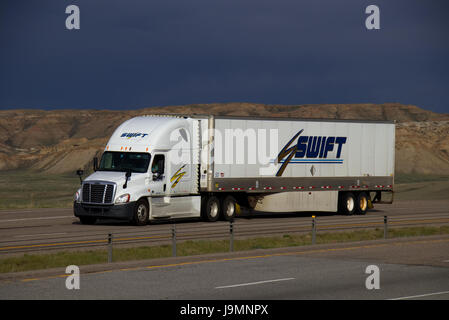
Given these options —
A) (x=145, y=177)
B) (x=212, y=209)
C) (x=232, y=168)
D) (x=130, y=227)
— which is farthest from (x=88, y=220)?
(x=232, y=168)

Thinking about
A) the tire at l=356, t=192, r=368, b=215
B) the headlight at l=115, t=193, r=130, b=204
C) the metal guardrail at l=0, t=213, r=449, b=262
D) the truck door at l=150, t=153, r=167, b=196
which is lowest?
the tire at l=356, t=192, r=368, b=215

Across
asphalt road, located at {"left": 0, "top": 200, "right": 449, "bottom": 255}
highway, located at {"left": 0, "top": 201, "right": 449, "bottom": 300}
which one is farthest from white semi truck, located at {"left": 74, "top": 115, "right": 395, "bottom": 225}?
highway, located at {"left": 0, "top": 201, "right": 449, "bottom": 300}

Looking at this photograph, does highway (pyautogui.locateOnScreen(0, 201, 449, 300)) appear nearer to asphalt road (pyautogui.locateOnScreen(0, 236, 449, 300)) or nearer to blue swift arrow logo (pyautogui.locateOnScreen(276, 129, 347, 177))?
asphalt road (pyautogui.locateOnScreen(0, 236, 449, 300))

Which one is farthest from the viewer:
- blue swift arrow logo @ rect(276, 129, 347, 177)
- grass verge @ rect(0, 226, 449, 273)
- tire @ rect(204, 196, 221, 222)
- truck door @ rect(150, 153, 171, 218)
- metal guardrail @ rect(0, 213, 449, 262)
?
blue swift arrow logo @ rect(276, 129, 347, 177)

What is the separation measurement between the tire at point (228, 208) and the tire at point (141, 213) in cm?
370

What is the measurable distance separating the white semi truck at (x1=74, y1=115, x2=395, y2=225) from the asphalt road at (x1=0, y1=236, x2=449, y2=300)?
8733mm

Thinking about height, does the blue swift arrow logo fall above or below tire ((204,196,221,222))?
above

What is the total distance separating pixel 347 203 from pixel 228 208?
6.30m

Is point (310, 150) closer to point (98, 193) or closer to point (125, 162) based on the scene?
point (125, 162)

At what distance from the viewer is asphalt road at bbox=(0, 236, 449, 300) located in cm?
1339

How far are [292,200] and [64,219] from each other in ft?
29.0

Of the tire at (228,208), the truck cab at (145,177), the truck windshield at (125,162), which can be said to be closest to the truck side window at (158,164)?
the truck cab at (145,177)

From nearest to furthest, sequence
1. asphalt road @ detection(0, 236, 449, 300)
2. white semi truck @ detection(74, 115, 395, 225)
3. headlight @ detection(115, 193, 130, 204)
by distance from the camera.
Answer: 1. asphalt road @ detection(0, 236, 449, 300)
2. headlight @ detection(115, 193, 130, 204)
3. white semi truck @ detection(74, 115, 395, 225)
